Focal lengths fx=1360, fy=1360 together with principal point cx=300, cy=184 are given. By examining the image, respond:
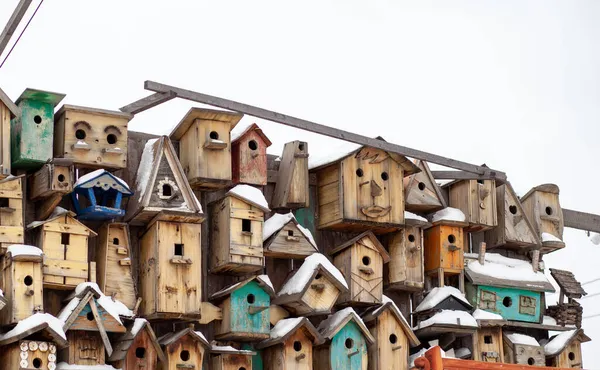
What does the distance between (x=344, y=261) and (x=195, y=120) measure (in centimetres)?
151

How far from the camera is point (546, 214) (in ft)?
35.5

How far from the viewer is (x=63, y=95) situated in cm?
870

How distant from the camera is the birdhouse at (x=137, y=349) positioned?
8516 mm

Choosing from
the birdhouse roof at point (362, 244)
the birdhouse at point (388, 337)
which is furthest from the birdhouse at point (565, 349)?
the birdhouse roof at point (362, 244)

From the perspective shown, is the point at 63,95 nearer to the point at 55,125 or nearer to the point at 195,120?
the point at 55,125

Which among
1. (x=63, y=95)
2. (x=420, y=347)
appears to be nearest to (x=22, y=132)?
(x=63, y=95)

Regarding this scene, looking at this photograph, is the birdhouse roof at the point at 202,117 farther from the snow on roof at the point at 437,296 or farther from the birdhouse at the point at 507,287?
the birdhouse at the point at 507,287

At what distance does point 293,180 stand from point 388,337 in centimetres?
131

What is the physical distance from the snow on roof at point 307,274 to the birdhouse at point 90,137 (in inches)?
57.1

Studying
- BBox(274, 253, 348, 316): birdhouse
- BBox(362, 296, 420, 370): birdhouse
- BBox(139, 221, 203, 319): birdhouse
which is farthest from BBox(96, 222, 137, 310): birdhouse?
BBox(362, 296, 420, 370): birdhouse

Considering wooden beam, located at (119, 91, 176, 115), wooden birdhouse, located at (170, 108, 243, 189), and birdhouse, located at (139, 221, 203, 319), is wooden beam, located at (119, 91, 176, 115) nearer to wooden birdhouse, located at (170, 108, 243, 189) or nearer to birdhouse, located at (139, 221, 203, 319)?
wooden birdhouse, located at (170, 108, 243, 189)

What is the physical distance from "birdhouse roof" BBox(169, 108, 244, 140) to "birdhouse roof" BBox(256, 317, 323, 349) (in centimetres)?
139

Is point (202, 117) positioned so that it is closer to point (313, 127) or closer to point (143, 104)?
point (143, 104)

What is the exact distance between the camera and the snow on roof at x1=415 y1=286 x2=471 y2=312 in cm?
995
